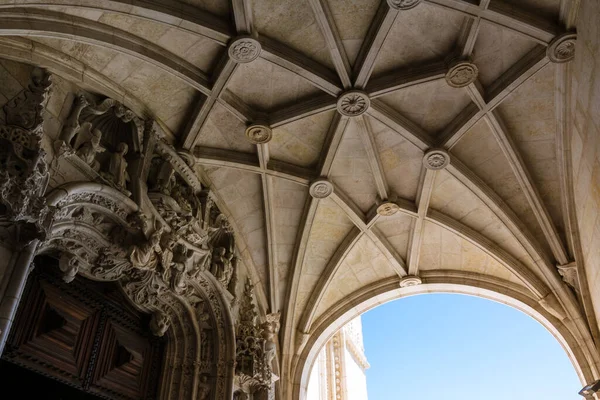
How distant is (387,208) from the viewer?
35.8 ft

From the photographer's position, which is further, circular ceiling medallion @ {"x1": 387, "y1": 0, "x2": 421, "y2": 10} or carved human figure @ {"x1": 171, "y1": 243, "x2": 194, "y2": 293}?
carved human figure @ {"x1": 171, "y1": 243, "x2": 194, "y2": 293}

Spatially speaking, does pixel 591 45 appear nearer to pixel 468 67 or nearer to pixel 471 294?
pixel 468 67

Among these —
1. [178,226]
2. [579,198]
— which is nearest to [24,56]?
[178,226]

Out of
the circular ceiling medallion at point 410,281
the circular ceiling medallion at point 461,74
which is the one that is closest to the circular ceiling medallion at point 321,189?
the circular ceiling medallion at point 461,74

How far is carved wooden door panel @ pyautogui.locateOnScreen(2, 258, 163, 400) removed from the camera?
649cm

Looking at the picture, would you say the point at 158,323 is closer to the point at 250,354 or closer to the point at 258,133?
the point at 250,354

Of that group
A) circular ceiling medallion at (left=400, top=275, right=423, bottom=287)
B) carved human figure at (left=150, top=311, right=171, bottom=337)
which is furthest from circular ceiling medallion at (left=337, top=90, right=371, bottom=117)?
circular ceiling medallion at (left=400, top=275, right=423, bottom=287)

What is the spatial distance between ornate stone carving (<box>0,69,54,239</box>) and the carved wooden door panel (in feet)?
4.72

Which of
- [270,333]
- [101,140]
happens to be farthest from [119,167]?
[270,333]

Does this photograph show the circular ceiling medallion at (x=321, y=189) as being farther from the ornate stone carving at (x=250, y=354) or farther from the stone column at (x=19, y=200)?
the stone column at (x=19, y=200)

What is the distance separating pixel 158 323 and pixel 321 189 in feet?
12.5

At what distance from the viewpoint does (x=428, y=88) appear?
9.27m

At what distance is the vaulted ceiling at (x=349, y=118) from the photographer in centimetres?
786

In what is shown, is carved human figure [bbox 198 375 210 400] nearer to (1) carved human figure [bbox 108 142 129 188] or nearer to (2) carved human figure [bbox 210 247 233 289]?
(2) carved human figure [bbox 210 247 233 289]
